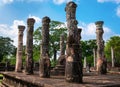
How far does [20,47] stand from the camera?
1736cm

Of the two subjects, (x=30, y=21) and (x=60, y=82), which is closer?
(x=60, y=82)

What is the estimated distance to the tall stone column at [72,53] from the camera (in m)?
7.38

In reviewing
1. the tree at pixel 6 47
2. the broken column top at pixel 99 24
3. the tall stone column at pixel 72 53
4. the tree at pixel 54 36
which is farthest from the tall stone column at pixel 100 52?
the tree at pixel 6 47

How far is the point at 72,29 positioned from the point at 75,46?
659mm

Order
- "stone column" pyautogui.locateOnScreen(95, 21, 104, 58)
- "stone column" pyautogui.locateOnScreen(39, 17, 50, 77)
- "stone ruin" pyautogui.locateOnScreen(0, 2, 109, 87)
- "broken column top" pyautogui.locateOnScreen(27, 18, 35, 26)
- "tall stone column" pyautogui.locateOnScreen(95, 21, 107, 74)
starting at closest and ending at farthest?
1. "stone ruin" pyautogui.locateOnScreen(0, 2, 109, 87)
2. "stone column" pyautogui.locateOnScreen(39, 17, 50, 77)
3. "tall stone column" pyautogui.locateOnScreen(95, 21, 107, 74)
4. "broken column top" pyautogui.locateOnScreen(27, 18, 35, 26)
5. "stone column" pyautogui.locateOnScreen(95, 21, 104, 58)

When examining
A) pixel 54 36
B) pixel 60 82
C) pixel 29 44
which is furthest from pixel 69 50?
pixel 54 36

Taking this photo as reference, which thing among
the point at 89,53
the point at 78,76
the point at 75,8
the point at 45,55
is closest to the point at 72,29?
the point at 75,8

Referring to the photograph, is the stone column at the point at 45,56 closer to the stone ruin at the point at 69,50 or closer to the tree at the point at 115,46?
the stone ruin at the point at 69,50

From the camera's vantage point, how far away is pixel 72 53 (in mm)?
7566

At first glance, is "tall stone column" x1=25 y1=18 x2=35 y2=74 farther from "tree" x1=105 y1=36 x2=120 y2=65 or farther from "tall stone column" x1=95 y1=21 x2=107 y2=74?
"tree" x1=105 y1=36 x2=120 y2=65

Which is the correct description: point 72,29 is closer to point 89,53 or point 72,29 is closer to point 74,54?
point 74,54

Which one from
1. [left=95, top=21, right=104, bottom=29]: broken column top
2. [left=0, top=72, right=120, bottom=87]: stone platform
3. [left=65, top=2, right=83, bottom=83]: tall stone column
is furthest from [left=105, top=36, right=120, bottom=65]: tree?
[left=65, top=2, right=83, bottom=83]: tall stone column

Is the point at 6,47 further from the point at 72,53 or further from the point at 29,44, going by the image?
the point at 72,53

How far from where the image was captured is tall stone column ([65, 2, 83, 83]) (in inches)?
290
